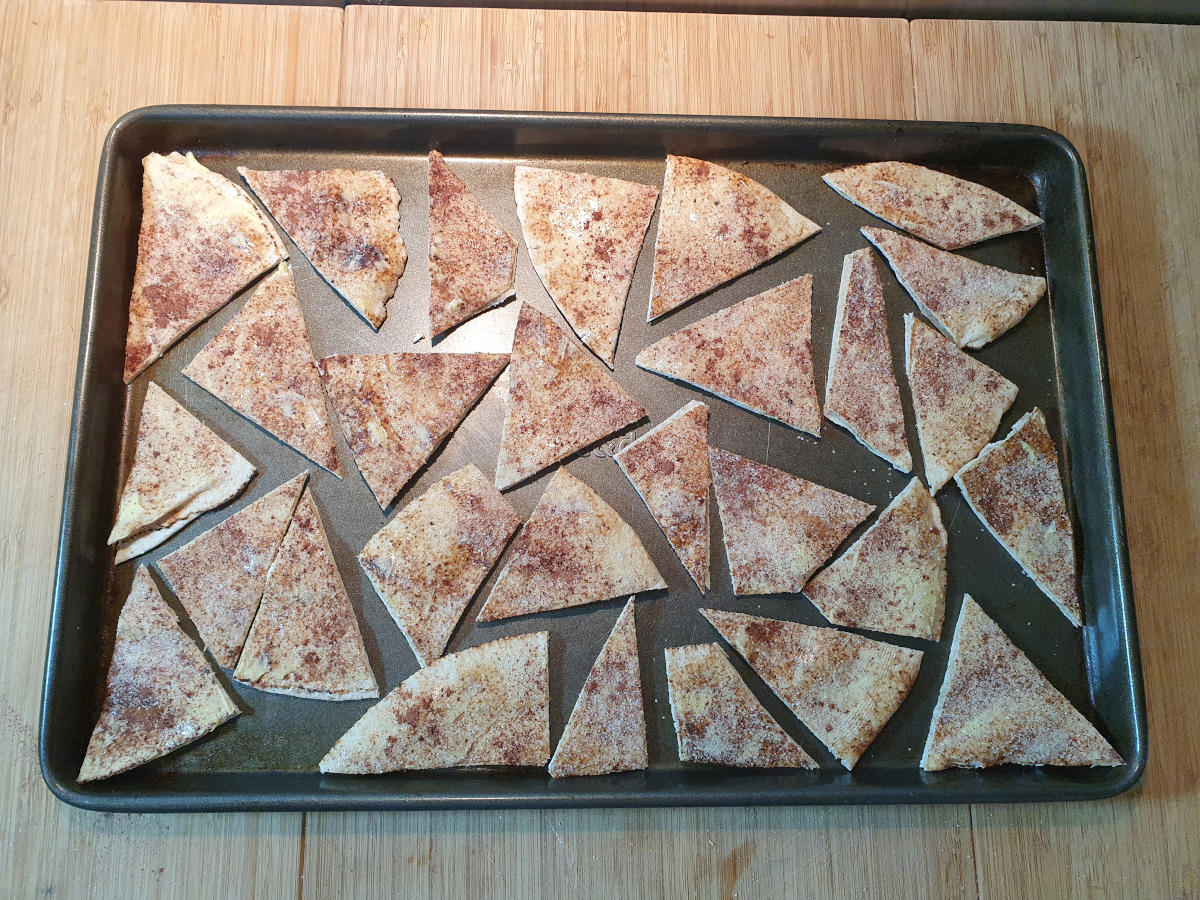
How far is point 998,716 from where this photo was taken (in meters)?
1.42

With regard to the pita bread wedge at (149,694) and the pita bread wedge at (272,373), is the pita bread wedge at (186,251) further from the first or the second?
the pita bread wedge at (149,694)

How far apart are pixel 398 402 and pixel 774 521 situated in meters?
0.70

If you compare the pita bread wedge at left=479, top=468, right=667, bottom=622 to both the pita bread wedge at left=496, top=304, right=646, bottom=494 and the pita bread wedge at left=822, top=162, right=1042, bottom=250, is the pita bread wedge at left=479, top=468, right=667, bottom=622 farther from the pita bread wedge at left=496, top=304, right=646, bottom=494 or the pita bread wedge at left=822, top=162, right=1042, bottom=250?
the pita bread wedge at left=822, top=162, right=1042, bottom=250

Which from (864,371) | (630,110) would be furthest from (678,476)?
(630,110)

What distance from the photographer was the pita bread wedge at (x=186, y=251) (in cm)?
148

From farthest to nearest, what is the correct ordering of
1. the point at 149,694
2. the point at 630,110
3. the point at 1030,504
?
the point at 630,110
the point at 1030,504
the point at 149,694

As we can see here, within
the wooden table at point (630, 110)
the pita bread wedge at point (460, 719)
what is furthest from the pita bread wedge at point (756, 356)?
the pita bread wedge at point (460, 719)

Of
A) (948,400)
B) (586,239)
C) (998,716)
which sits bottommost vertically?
(998,716)

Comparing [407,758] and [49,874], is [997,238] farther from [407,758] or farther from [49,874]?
[49,874]

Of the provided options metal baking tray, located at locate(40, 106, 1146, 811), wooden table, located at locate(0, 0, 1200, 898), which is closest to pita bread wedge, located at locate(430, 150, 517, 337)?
metal baking tray, located at locate(40, 106, 1146, 811)

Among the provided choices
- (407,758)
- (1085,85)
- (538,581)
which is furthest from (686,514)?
(1085,85)

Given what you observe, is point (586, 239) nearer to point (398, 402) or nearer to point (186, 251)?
point (398, 402)

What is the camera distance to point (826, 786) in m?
1.35

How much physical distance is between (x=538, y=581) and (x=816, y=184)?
2.96ft
